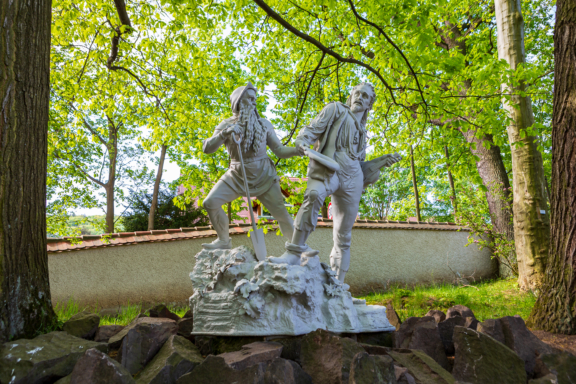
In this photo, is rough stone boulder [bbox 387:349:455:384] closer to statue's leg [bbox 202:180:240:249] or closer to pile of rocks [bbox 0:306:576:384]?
pile of rocks [bbox 0:306:576:384]

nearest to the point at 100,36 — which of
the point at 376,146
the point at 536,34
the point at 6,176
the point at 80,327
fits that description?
the point at 6,176

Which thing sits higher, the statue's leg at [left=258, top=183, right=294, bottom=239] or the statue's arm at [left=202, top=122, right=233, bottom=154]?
the statue's arm at [left=202, top=122, right=233, bottom=154]

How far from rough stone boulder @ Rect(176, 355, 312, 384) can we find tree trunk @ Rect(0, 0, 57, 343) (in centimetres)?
162

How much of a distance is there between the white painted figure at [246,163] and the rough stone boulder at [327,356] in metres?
1.31

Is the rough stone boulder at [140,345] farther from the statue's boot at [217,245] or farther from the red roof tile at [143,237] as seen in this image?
the red roof tile at [143,237]

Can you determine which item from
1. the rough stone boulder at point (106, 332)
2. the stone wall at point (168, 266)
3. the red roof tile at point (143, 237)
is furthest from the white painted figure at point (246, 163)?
the stone wall at point (168, 266)

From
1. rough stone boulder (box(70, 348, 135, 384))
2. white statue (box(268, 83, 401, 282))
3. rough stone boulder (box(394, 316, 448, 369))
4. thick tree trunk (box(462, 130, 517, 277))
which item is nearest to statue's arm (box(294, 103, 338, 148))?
white statue (box(268, 83, 401, 282))

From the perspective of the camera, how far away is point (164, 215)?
45.8 feet

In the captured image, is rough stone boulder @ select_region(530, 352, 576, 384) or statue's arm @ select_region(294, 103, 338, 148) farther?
statue's arm @ select_region(294, 103, 338, 148)

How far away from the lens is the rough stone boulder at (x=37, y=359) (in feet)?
7.45

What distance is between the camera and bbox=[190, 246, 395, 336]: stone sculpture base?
9.14 ft

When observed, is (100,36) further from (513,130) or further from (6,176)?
(513,130)

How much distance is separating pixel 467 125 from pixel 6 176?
523cm

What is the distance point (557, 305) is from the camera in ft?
11.3
